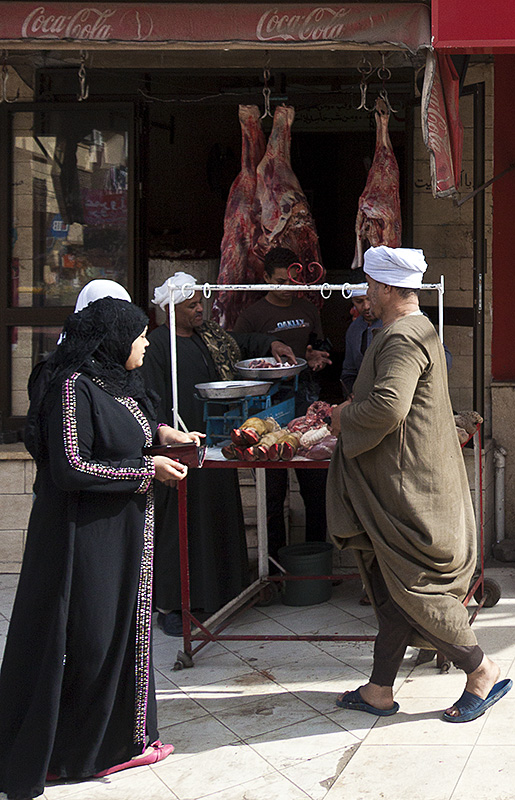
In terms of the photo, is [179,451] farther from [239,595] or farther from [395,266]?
[239,595]

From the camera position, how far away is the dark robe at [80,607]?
3.38 metres

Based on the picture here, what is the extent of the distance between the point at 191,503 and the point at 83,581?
1.82 meters

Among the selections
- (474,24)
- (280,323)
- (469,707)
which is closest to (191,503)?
(280,323)

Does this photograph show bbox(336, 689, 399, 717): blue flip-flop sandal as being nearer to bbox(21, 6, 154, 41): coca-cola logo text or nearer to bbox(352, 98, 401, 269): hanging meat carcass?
bbox(352, 98, 401, 269): hanging meat carcass

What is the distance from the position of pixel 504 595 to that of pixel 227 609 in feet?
5.47

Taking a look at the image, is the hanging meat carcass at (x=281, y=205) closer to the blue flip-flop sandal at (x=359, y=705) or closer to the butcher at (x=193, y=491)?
the butcher at (x=193, y=491)

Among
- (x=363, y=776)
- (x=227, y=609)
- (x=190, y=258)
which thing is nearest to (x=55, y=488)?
(x=363, y=776)

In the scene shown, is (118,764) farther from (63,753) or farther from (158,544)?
(158,544)

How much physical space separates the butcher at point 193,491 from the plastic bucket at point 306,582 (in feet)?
1.37

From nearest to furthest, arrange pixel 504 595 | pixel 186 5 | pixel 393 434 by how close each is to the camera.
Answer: pixel 393 434
pixel 186 5
pixel 504 595

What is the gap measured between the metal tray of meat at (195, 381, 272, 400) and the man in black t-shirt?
2.65 ft

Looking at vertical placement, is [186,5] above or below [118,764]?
above

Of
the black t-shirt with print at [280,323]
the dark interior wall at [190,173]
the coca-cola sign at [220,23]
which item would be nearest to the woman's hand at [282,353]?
the black t-shirt with print at [280,323]

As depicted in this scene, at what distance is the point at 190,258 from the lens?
24.1 feet
